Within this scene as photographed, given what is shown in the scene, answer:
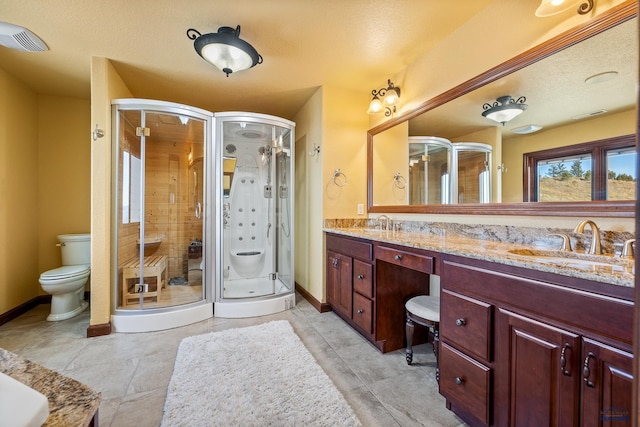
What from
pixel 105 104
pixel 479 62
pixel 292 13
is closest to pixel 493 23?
pixel 479 62

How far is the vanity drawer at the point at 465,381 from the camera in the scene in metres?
1.23

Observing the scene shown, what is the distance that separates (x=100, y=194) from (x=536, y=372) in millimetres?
3228

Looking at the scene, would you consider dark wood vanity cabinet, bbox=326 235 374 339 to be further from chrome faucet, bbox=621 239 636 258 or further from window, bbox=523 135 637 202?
chrome faucet, bbox=621 239 636 258

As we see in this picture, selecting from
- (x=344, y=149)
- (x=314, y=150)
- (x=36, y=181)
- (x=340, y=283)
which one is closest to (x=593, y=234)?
(x=340, y=283)

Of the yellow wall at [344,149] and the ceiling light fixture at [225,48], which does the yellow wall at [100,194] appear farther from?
the yellow wall at [344,149]

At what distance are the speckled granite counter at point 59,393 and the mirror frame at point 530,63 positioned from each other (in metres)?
2.03

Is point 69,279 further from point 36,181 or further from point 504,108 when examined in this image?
point 504,108

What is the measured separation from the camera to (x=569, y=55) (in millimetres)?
1422

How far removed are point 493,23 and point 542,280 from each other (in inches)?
68.1

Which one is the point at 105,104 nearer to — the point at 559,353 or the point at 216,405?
the point at 216,405

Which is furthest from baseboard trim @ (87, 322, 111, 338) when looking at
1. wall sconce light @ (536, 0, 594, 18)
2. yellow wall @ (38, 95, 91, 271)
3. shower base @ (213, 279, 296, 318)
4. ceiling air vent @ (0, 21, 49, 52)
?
wall sconce light @ (536, 0, 594, 18)

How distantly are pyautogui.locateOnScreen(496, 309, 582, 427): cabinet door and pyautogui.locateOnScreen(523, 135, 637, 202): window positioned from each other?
77 centimetres

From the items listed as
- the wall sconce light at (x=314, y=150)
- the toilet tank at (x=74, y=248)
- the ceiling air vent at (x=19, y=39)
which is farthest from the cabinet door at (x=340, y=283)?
the ceiling air vent at (x=19, y=39)

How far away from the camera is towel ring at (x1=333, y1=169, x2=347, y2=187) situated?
292 centimetres
